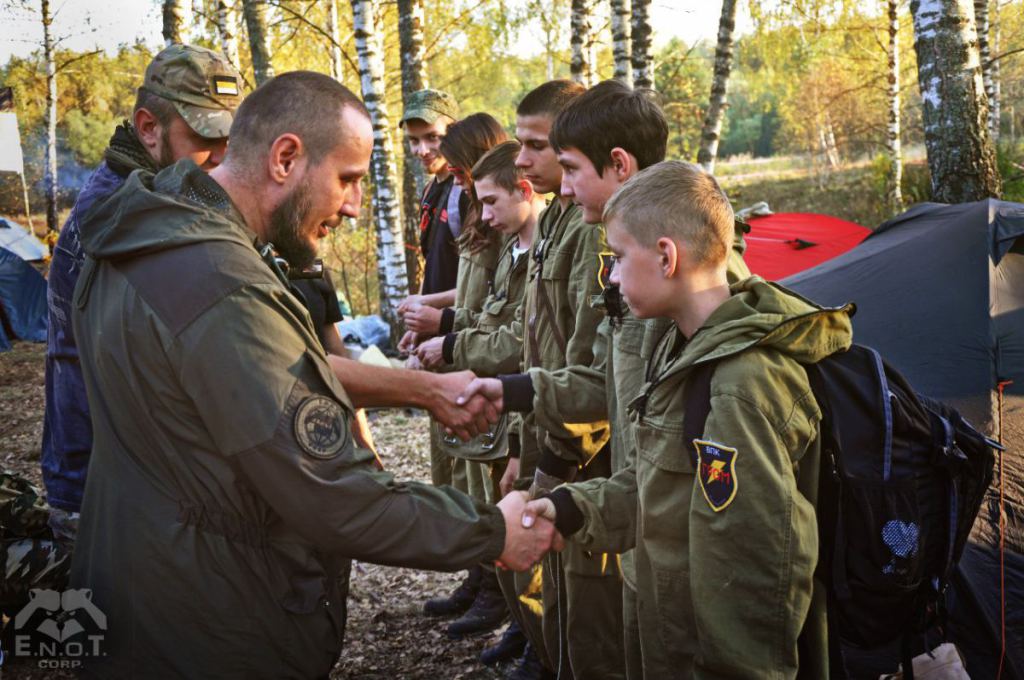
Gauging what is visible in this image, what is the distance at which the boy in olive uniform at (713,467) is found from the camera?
2203mm

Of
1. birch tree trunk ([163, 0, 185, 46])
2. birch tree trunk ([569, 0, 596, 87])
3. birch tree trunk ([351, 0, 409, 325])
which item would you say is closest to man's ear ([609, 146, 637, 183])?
birch tree trunk ([163, 0, 185, 46])

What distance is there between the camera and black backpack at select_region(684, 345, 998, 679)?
2316 millimetres

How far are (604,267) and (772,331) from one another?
115 centimetres

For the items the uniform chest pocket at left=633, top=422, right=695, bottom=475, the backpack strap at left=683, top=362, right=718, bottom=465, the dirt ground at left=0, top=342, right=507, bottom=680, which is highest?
the backpack strap at left=683, top=362, right=718, bottom=465

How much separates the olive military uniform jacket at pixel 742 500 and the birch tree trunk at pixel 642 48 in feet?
28.5

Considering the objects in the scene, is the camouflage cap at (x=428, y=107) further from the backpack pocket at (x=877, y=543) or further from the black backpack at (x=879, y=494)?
the backpack pocket at (x=877, y=543)

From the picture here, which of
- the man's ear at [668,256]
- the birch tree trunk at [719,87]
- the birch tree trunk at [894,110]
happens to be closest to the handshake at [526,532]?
the man's ear at [668,256]

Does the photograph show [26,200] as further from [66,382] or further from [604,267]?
[604,267]

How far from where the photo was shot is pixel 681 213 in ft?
8.45

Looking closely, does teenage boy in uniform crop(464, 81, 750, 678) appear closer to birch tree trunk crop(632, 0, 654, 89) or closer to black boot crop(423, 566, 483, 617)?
black boot crop(423, 566, 483, 617)

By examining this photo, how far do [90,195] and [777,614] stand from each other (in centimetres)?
297

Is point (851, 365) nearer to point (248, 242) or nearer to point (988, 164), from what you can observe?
point (248, 242)

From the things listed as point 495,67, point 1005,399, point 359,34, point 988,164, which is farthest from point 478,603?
point 495,67

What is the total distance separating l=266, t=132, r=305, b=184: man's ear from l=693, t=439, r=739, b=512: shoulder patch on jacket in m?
1.40
